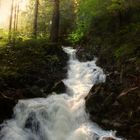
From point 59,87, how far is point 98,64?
3606 mm

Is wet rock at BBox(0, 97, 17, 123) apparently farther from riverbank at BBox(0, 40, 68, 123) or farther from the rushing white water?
the rushing white water

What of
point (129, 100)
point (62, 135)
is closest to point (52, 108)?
point (62, 135)

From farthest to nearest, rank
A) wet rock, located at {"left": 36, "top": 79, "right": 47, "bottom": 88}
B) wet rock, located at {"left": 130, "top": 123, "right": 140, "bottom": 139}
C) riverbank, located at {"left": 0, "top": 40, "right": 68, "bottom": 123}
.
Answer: wet rock, located at {"left": 36, "top": 79, "right": 47, "bottom": 88}, riverbank, located at {"left": 0, "top": 40, "right": 68, "bottom": 123}, wet rock, located at {"left": 130, "top": 123, "right": 140, "bottom": 139}

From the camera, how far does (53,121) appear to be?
39.8 ft

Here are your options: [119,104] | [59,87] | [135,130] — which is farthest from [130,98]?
[59,87]

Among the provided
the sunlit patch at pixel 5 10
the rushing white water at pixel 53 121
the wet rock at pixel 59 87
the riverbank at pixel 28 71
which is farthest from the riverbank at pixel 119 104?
the sunlit patch at pixel 5 10

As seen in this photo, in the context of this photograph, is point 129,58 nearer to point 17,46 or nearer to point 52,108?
point 52,108

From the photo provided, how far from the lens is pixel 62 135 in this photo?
1158cm

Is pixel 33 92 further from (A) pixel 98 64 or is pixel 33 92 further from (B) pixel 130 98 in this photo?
(A) pixel 98 64

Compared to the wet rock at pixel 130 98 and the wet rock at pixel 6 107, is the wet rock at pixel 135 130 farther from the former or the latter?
the wet rock at pixel 6 107

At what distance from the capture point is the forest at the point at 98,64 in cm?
1213

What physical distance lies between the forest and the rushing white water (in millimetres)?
348

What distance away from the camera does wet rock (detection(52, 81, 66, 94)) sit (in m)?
14.0

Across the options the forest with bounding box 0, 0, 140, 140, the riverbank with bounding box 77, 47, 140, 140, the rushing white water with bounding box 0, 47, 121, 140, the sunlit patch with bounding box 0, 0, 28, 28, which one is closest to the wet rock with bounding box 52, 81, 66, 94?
the forest with bounding box 0, 0, 140, 140
